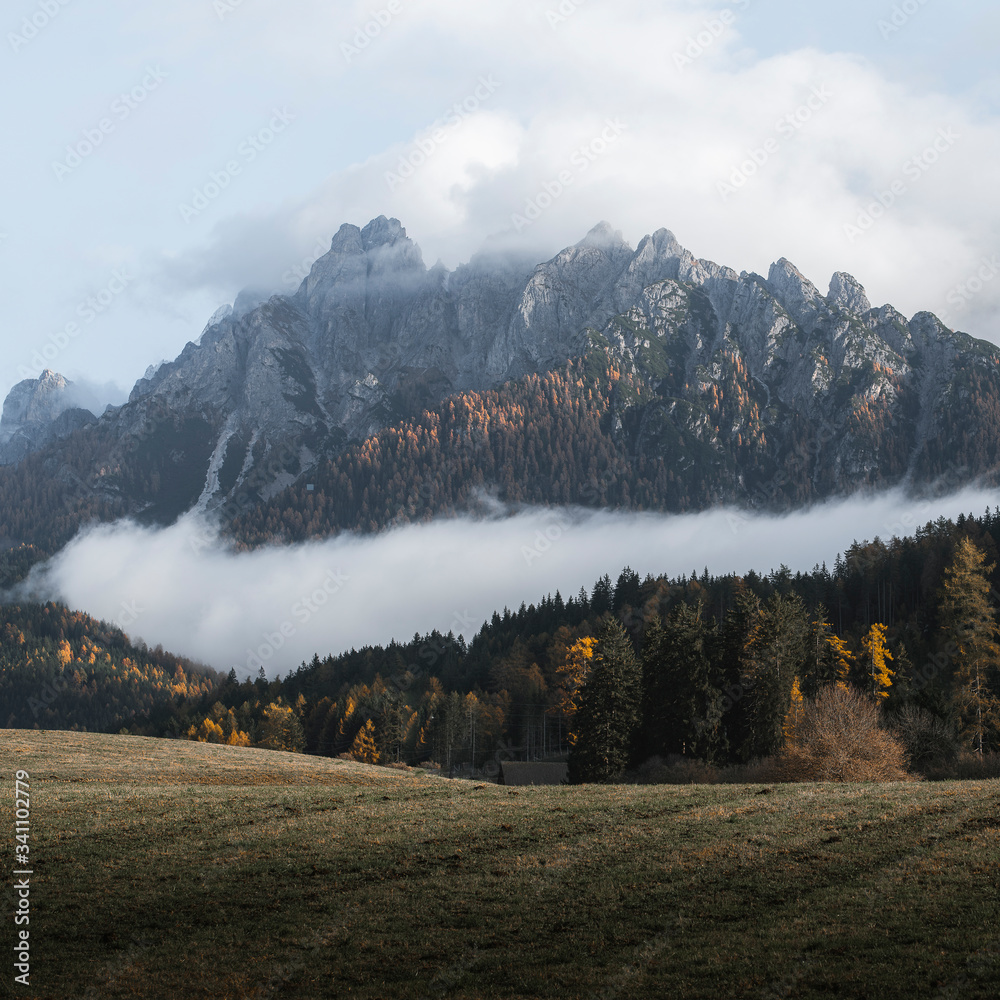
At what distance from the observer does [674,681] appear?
83.8m

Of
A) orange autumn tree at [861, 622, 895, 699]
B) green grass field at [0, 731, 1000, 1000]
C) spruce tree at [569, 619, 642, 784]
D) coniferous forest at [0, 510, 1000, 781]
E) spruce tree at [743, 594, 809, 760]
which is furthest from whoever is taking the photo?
orange autumn tree at [861, 622, 895, 699]

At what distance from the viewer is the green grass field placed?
21.5 metres

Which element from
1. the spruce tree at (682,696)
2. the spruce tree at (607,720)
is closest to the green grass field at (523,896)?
the spruce tree at (682,696)

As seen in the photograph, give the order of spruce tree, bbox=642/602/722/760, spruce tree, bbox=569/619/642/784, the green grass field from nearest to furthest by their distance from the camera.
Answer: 1. the green grass field
2. spruce tree, bbox=642/602/722/760
3. spruce tree, bbox=569/619/642/784

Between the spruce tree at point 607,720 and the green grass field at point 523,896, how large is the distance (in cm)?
3870

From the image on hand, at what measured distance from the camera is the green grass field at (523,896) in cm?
2145

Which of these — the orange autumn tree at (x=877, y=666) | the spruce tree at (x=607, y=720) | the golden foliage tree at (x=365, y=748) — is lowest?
the golden foliage tree at (x=365, y=748)

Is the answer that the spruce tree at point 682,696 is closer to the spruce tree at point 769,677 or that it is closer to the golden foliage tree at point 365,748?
the spruce tree at point 769,677

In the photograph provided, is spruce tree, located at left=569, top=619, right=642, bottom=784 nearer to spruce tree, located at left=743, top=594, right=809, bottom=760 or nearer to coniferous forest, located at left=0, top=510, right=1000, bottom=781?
coniferous forest, located at left=0, top=510, right=1000, bottom=781

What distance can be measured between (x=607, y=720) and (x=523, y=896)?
187ft

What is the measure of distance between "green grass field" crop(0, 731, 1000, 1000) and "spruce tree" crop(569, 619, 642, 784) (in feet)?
127

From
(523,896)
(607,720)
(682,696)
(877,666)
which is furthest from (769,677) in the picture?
(523,896)

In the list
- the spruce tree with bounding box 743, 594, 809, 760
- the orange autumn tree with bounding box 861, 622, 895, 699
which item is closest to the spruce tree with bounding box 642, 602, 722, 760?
the spruce tree with bounding box 743, 594, 809, 760

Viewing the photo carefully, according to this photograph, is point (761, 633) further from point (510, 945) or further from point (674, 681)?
point (510, 945)
